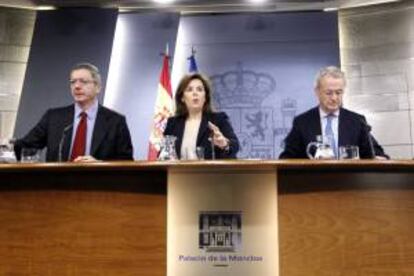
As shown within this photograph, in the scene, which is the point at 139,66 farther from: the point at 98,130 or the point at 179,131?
the point at 98,130

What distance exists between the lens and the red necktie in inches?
100

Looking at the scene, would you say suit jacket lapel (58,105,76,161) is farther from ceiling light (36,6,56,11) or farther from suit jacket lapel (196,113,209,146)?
ceiling light (36,6,56,11)

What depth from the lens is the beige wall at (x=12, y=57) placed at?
4863 millimetres

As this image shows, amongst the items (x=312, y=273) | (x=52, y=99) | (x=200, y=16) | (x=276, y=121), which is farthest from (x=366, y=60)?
(x=312, y=273)

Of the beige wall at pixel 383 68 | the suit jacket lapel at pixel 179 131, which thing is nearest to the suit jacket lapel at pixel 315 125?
the suit jacket lapel at pixel 179 131

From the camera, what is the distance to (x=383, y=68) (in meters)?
4.78

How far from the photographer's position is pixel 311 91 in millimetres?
4809

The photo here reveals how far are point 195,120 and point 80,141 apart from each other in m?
0.64

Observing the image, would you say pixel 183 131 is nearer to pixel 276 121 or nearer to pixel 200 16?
pixel 276 121

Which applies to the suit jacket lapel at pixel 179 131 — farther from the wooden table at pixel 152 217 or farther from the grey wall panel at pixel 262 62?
the grey wall panel at pixel 262 62

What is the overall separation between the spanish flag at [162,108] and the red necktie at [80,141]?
1815mm

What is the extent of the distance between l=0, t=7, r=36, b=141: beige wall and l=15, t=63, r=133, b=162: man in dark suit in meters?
2.31

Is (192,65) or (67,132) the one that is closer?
(67,132)

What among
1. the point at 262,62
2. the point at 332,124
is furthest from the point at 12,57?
the point at 332,124
